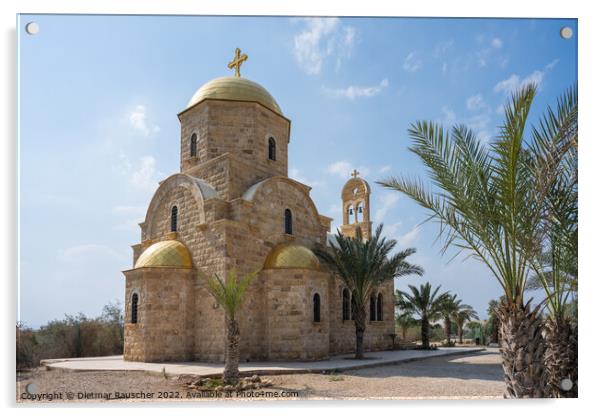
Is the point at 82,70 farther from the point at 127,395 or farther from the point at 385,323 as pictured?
the point at 385,323

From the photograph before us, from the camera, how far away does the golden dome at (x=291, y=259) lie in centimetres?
1270

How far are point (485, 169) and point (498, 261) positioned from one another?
1.23 metres

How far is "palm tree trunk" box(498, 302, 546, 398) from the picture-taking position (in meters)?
5.68

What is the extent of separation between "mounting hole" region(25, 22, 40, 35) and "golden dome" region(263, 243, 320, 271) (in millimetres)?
7682

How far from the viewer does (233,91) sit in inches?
558

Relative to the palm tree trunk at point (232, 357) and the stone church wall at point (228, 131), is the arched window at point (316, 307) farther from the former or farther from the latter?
the palm tree trunk at point (232, 357)

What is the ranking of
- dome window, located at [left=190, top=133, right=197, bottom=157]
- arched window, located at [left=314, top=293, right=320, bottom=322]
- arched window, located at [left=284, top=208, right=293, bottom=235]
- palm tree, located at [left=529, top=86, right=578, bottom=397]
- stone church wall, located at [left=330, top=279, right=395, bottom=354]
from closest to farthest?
1. palm tree, located at [left=529, top=86, right=578, bottom=397]
2. arched window, located at [left=314, top=293, right=320, bottom=322]
3. arched window, located at [left=284, top=208, right=293, bottom=235]
4. dome window, located at [left=190, top=133, right=197, bottom=157]
5. stone church wall, located at [left=330, top=279, right=395, bottom=354]

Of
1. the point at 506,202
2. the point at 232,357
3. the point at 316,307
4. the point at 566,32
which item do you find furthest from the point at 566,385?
the point at 316,307

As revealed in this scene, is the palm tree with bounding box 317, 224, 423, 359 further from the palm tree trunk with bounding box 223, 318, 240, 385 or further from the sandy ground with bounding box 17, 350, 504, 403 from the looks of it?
the palm tree trunk with bounding box 223, 318, 240, 385

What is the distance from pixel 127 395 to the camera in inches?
263

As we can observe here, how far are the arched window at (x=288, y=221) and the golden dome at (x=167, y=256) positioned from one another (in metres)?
2.87

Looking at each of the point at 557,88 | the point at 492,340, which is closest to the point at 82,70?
the point at 557,88

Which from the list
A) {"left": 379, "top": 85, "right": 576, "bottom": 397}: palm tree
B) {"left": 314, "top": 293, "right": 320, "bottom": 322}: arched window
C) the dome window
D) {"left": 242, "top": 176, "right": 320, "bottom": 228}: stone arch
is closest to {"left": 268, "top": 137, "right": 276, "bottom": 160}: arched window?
{"left": 242, "top": 176, "right": 320, "bottom": 228}: stone arch

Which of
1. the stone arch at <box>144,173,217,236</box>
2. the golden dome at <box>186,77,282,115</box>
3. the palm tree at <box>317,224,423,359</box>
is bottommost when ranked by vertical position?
the palm tree at <box>317,224,423,359</box>
